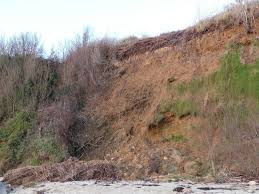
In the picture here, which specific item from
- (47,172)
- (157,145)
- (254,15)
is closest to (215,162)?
(157,145)

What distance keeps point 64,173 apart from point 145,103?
21.0 feet

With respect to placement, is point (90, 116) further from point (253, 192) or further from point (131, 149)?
point (253, 192)

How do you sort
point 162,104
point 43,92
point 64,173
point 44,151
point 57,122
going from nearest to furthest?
1. point 64,173
2. point 162,104
3. point 44,151
4. point 57,122
5. point 43,92

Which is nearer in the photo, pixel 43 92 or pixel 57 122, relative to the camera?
pixel 57 122

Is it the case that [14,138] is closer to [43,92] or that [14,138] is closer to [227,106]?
[43,92]

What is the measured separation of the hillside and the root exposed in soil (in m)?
0.89

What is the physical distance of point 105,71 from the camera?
84.5 feet

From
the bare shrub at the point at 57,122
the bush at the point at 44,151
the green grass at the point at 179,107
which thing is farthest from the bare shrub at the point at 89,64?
the green grass at the point at 179,107

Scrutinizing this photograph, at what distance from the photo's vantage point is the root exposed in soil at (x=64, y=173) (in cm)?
1711

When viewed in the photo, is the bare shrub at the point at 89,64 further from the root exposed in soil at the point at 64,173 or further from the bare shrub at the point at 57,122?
the root exposed in soil at the point at 64,173

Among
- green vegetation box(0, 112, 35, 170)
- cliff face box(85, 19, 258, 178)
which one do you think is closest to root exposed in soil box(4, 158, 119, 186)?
cliff face box(85, 19, 258, 178)

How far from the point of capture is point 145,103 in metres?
22.6

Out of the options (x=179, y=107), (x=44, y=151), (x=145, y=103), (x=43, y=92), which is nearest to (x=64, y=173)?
(x=44, y=151)

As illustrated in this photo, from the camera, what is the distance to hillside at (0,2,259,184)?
18.3m
